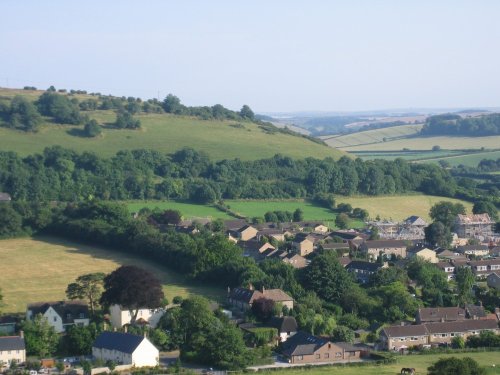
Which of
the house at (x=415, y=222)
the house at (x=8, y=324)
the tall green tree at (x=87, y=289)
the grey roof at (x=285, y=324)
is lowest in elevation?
the house at (x=415, y=222)

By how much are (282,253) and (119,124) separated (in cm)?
4529

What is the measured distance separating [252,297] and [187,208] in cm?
3184

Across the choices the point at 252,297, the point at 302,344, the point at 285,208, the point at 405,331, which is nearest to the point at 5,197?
the point at 285,208

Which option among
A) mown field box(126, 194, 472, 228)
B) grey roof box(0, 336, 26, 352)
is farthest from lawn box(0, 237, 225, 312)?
mown field box(126, 194, 472, 228)

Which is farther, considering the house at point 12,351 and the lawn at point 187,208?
the lawn at point 187,208

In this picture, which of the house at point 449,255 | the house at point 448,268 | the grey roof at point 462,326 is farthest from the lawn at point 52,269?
the house at point 449,255

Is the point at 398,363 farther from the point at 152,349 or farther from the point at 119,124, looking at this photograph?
the point at 119,124

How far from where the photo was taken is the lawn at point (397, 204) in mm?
79812

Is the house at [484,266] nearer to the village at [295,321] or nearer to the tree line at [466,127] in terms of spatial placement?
the village at [295,321]

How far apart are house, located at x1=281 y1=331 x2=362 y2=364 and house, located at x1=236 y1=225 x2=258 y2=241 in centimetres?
2584

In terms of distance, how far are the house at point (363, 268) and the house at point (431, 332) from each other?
30.6 ft

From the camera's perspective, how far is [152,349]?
37.7 meters

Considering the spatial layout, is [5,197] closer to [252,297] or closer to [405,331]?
[252,297]

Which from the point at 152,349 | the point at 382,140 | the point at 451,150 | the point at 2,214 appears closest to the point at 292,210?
the point at 2,214
